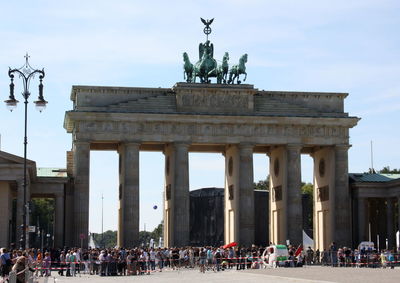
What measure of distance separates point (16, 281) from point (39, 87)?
1523 cm

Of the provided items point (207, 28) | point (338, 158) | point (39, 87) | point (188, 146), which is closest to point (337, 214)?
point (338, 158)

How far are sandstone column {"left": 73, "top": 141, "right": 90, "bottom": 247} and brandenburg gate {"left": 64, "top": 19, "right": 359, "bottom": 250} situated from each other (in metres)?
0.10

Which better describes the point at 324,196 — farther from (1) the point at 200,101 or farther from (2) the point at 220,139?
(1) the point at 200,101

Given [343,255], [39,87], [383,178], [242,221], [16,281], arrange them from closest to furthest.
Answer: [16,281] → [39,87] → [343,255] → [242,221] → [383,178]

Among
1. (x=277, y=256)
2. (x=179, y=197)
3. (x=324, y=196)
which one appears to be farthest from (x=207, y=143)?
(x=277, y=256)

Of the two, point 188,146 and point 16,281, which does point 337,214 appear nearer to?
point 188,146

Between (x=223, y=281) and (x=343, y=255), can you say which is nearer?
(x=223, y=281)

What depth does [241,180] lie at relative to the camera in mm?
96750

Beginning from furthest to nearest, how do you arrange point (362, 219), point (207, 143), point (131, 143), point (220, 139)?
point (362, 219), point (207, 143), point (220, 139), point (131, 143)

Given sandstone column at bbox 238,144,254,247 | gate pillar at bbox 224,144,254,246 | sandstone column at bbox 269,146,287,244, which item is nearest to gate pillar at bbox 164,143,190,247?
gate pillar at bbox 224,144,254,246

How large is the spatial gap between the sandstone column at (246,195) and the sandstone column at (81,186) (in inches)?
621

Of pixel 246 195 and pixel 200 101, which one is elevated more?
pixel 200 101

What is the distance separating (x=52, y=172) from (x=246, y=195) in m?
21.4

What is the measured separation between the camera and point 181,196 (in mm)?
94875
